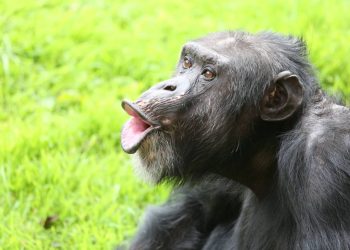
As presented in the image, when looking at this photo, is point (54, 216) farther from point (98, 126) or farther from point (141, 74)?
Result: point (141, 74)

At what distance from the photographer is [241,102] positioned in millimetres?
3916

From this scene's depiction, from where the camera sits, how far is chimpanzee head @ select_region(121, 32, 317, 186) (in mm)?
3873

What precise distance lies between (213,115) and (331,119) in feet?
1.96

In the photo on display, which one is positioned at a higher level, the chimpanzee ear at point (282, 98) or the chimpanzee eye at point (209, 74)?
the chimpanzee eye at point (209, 74)

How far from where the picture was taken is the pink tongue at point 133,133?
3.76 m

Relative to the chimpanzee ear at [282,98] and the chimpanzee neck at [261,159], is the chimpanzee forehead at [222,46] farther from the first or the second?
the chimpanzee neck at [261,159]

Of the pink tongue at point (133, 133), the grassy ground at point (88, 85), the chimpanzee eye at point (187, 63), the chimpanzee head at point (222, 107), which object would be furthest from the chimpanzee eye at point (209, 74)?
the grassy ground at point (88, 85)

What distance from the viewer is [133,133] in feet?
12.6

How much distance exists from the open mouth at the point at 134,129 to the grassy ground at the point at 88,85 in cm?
139

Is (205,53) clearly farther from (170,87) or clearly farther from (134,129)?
(134,129)

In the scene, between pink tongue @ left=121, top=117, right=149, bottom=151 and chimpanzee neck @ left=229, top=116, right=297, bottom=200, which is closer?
pink tongue @ left=121, top=117, right=149, bottom=151

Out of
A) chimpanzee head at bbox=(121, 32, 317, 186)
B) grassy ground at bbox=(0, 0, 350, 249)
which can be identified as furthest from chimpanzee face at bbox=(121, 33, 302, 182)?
grassy ground at bbox=(0, 0, 350, 249)

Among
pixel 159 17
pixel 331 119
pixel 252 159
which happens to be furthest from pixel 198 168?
pixel 159 17

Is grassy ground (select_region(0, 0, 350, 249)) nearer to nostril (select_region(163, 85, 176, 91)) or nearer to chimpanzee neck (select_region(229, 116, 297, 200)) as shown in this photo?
chimpanzee neck (select_region(229, 116, 297, 200))
